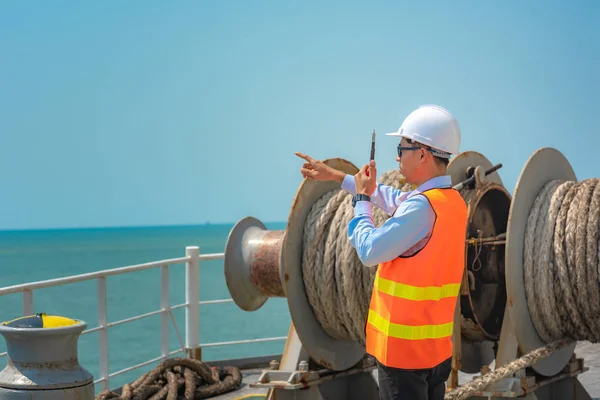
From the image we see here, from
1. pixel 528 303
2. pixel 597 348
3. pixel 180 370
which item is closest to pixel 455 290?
pixel 528 303

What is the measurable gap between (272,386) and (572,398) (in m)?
2.21

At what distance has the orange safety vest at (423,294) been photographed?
12.8ft

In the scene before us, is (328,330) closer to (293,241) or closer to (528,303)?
(293,241)

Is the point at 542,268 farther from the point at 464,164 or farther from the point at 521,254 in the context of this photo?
the point at 464,164

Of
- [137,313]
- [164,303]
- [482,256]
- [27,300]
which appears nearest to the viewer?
[27,300]

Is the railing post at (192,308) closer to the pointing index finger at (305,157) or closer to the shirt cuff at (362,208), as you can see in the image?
the pointing index finger at (305,157)

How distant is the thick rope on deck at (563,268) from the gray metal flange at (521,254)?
4 cm

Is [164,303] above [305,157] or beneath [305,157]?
beneath

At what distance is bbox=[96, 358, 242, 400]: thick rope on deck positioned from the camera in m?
7.37

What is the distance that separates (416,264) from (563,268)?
2.67m

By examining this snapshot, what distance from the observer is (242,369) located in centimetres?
859

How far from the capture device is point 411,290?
390cm

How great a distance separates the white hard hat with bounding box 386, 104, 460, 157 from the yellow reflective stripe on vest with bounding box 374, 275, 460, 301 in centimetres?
59

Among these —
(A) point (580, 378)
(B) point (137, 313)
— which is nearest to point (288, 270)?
(A) point (580, 378)
